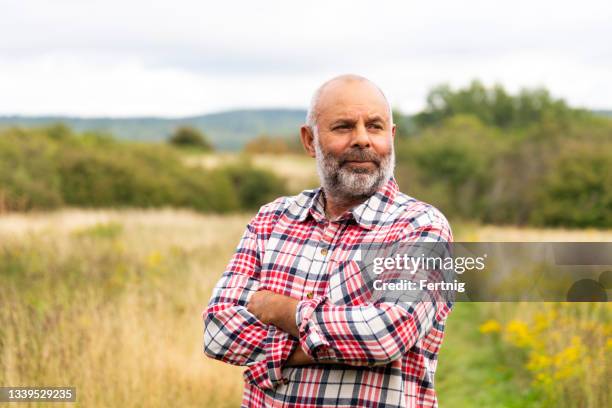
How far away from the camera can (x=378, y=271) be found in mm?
2430

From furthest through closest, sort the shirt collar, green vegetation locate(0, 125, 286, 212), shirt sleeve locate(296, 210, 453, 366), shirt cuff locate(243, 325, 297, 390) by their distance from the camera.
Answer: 1. green vegetation locate(0, 125, 286, 212)
2. the shirt collar
3. shirt cuff locate(243, 325, 297, 390)
4. shirt sleeve locate(296, 210, 453, 366)

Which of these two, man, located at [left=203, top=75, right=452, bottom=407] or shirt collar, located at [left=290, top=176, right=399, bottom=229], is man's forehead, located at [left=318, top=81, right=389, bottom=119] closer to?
man, located at [left=203, top=75, right=452, bottom=407]

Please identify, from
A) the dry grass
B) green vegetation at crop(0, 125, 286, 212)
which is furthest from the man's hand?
green vegetation at crop(0, 125, 286, 212)

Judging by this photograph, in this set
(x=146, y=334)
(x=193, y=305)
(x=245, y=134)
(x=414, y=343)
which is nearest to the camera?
(x=414, y=343)

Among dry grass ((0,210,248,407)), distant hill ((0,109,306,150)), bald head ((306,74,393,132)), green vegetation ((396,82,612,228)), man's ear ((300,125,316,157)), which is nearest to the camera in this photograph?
bald head ((306,74,393,132))

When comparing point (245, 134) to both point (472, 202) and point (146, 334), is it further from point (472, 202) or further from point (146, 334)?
point (146, 334)

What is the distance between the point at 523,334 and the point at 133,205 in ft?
115

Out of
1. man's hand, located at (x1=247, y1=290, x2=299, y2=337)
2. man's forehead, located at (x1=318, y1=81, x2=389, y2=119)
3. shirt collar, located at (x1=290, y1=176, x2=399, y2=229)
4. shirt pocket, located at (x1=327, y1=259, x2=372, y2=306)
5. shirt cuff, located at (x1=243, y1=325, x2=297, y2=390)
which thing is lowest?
shirt cuff, located at (x1=243, y1=325, x2=297, y2=390)

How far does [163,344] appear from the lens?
5.62 meters

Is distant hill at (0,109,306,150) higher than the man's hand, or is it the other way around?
distant hill at (0,109,306,150)

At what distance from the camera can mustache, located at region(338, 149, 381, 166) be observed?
263cm

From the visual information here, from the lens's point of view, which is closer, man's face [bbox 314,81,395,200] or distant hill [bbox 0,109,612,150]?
man's face [bbox 314,81,395,200]

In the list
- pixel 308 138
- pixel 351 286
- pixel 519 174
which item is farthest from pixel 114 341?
pixel 519 174

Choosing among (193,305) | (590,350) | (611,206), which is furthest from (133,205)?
(590,350)
